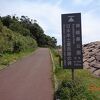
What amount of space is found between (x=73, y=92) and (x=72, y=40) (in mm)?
2519

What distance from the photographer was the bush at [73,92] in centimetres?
1377

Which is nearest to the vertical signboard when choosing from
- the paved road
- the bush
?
the bush

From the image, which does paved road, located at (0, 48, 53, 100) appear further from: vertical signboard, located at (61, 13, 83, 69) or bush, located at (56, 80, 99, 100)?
vertical signboard, located at (61, 13, 83, 69)

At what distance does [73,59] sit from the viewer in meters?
15.6

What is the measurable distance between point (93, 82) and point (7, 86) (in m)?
4.51

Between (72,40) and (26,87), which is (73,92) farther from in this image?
(26,87)

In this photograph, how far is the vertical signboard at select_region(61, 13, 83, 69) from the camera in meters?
15.5

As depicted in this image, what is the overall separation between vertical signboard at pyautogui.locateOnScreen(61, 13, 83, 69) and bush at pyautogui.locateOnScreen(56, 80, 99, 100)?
1.05 meters

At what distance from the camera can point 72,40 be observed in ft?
50.9

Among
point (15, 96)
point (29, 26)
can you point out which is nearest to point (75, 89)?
point (15, 96)

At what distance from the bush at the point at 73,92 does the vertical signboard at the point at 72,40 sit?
1046 mm

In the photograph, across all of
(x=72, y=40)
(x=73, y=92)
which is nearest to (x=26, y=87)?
(x=72, y=40)

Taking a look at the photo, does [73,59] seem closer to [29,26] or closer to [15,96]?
[15,96]

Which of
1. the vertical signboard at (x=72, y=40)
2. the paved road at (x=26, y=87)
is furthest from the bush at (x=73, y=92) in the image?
the vertical signboard at (x=72, y=40)
